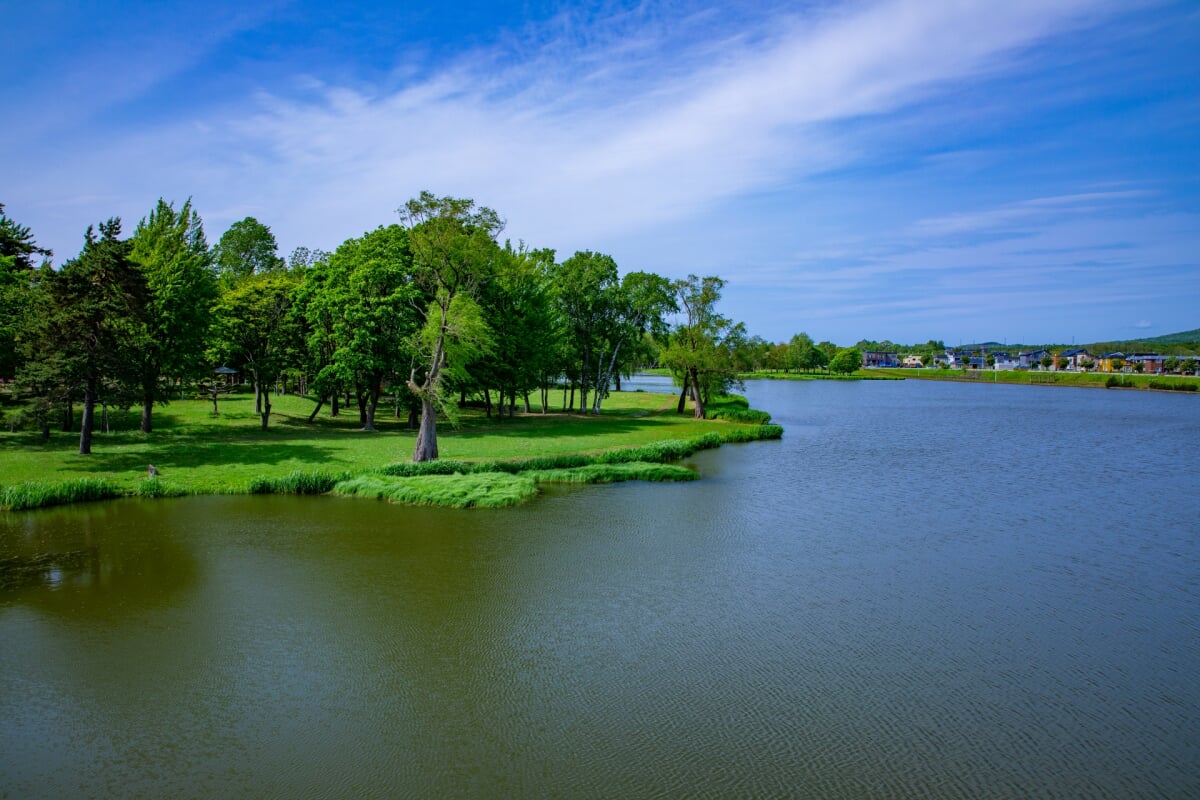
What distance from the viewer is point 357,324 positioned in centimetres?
4303

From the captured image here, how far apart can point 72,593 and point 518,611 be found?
11.3 meters

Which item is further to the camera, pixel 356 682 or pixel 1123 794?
pixel 356 682

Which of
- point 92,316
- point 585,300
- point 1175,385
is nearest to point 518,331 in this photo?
point 585,300

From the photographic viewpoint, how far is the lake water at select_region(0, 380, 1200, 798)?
10.7 metres

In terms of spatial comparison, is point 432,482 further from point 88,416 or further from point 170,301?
point 170,301

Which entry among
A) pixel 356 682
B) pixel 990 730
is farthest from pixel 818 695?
pixel 356 682

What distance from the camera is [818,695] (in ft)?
43.0

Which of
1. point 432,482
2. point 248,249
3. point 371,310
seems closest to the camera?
point 432,482

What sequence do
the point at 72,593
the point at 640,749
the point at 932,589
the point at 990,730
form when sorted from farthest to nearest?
the point at 932,589, the point at 72,593, the point at 990,730, the point at 640,749

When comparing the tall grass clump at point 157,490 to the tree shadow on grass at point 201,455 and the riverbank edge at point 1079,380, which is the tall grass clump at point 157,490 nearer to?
the tree shadow on grass at point 201,455

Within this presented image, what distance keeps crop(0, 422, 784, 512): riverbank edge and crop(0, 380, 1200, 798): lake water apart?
1.19m

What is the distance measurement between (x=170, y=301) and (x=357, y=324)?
976cm

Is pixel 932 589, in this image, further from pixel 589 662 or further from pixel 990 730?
pixel 589 662

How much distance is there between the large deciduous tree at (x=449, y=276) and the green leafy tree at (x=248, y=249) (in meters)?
50.5
